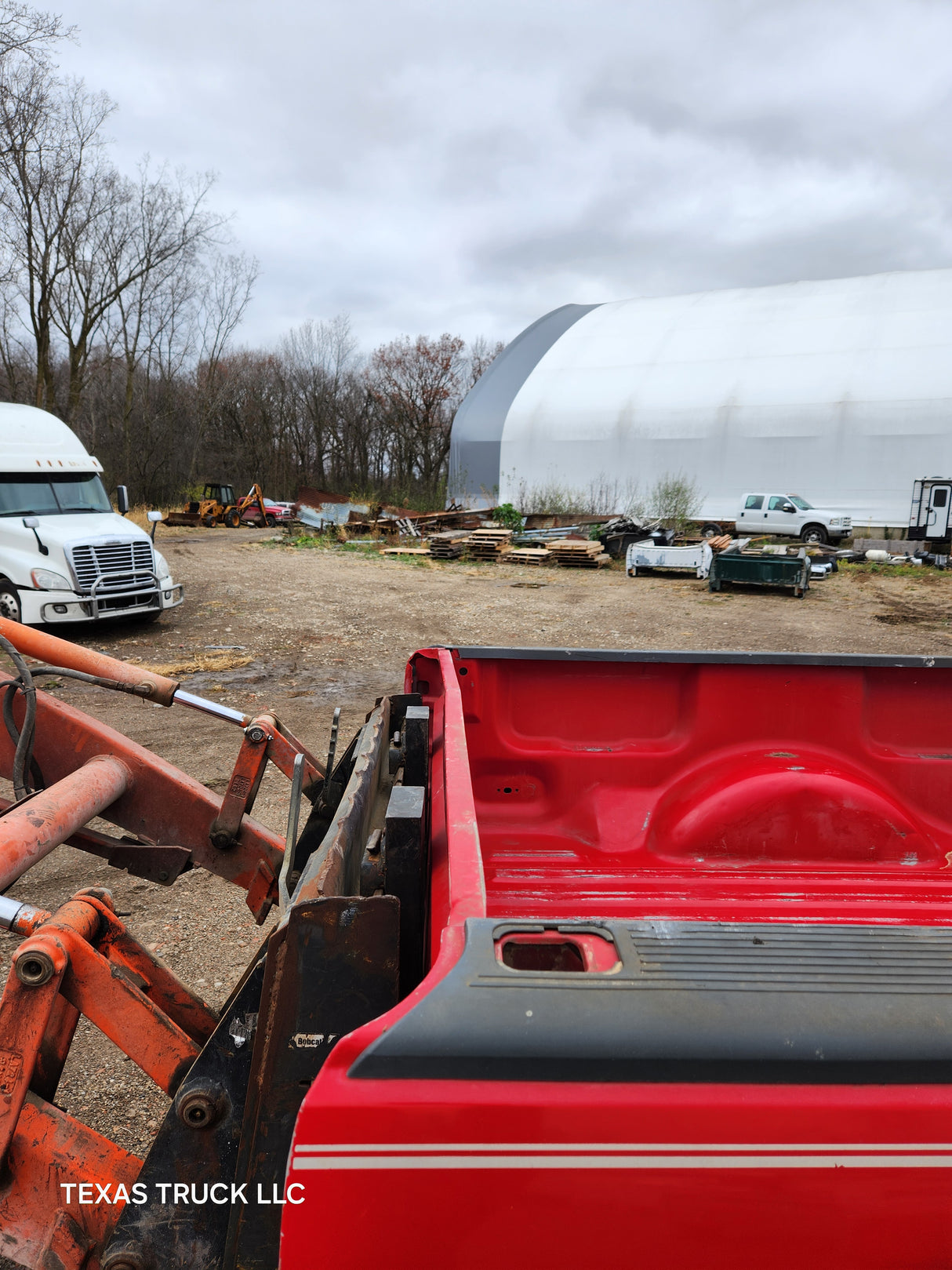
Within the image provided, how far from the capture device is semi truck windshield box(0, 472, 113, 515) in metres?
9.68

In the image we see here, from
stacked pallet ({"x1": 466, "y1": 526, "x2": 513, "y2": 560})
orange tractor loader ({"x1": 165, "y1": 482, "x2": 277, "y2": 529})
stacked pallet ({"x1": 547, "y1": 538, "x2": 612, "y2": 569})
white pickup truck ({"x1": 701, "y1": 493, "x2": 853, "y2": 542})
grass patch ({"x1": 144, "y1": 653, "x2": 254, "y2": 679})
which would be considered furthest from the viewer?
orange tractor loader ({"x1": 165, "y1": 482, "x2": 277, "y2": 529})

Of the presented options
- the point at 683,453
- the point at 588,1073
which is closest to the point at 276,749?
the point at 588,1073

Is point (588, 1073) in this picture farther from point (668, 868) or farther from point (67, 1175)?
point (668, 868)

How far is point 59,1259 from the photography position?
1.51m

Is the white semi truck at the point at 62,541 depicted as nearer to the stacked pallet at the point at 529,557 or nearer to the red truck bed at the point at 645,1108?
the red truck bed at the point at 645,1108

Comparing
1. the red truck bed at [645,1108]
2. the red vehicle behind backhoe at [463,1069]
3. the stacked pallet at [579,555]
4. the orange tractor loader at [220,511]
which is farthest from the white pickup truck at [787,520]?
the red truck bed at [645,1108]

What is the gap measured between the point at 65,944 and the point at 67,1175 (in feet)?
1.46

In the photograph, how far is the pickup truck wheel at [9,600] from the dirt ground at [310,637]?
0.86m

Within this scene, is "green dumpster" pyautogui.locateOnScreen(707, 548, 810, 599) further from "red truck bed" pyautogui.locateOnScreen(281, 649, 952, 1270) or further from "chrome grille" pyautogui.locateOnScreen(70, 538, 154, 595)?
"red truck bed" pyautogui.locateOnScreen(281, 649, 952, 1270)

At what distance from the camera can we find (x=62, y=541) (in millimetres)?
9352

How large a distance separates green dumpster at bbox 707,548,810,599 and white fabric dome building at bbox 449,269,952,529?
1202 centimetres

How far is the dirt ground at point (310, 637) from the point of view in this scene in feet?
11.6

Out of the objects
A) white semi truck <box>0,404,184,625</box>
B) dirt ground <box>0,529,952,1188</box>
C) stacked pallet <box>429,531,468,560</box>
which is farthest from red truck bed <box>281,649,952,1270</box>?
stacked pallet <box>429,531,468,560</box>

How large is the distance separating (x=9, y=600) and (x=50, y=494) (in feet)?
5.39
